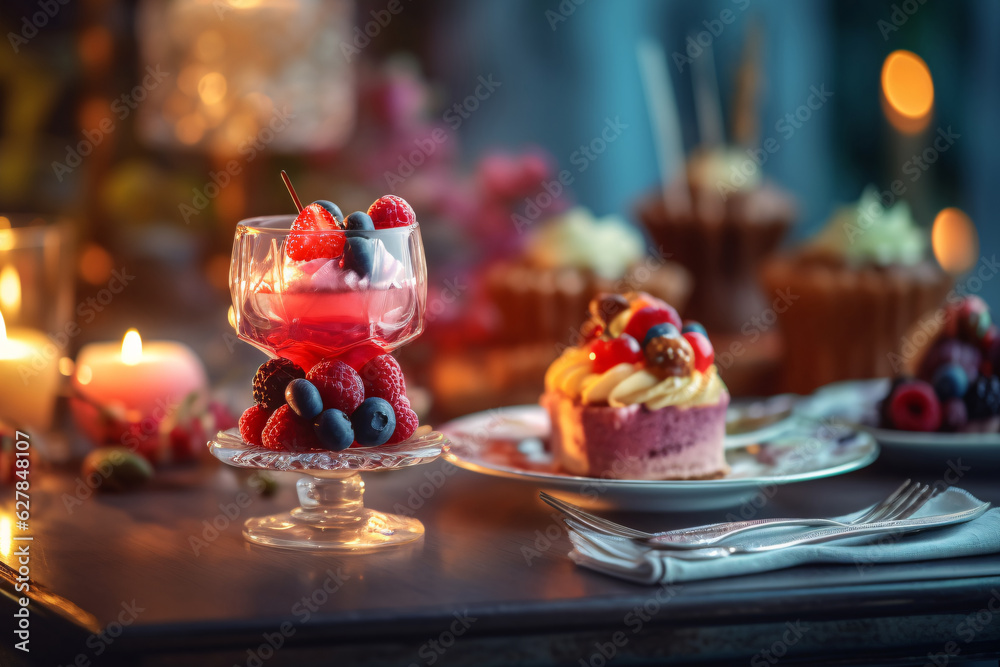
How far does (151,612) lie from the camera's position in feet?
2.70

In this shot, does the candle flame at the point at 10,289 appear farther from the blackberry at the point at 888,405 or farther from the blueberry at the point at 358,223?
the blackberry at the point at 888,405

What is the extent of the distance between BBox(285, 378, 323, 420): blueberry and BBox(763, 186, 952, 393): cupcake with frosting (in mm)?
1293

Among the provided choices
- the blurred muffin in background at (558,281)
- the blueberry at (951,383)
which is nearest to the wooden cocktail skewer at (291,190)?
the blueberry at (951,383)

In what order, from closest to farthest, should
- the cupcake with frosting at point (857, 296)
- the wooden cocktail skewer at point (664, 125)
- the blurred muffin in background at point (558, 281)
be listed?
the cupcake with frosting at point (857, 296) → the blurred muffin in background at point (558, 281) → the wooden cocktail skewer at point (664, 125)

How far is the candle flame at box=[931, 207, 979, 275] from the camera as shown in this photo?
3225 millimetres

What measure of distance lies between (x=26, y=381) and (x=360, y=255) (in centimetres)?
64

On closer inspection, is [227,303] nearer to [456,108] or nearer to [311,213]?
[456,108]

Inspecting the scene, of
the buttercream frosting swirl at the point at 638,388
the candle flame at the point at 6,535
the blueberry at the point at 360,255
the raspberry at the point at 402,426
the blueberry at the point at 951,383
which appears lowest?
the blueberry at the point at 951,383

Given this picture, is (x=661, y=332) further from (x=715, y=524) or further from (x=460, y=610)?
(x=460, y=610)

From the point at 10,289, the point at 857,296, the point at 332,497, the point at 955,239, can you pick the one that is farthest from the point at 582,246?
the point at 955,239

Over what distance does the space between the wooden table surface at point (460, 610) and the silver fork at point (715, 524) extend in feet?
0.13

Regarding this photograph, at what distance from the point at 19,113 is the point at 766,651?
277cm

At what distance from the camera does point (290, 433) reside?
949mm

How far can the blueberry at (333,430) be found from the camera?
36.7 inches
